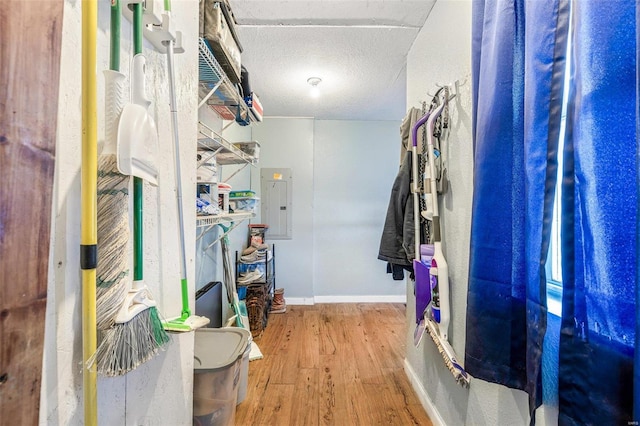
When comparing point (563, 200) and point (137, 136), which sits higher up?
point (137, 136)

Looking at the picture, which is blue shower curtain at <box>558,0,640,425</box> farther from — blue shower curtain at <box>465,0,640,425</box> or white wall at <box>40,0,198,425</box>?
white wall at <box>40,0,198,425</box>

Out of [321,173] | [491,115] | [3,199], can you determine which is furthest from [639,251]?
[321,173]

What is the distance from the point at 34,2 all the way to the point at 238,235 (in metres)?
2.53

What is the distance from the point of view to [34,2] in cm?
40

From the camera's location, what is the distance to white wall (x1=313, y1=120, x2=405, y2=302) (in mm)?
3506

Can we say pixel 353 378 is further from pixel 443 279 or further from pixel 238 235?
pixel 238 235

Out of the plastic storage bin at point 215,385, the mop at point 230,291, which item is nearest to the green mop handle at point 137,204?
the plastic storage bin at point 215,385

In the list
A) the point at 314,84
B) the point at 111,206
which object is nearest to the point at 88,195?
the point at 111,206

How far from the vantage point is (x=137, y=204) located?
1.96 feet

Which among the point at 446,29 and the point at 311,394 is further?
the point at 311,394

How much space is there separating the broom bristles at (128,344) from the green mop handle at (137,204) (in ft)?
0.32

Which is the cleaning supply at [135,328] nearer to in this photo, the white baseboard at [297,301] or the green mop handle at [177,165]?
the green mop handle at [177,165]

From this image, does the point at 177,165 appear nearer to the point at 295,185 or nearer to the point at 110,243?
the point at 110,243

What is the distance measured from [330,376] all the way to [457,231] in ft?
4.52
